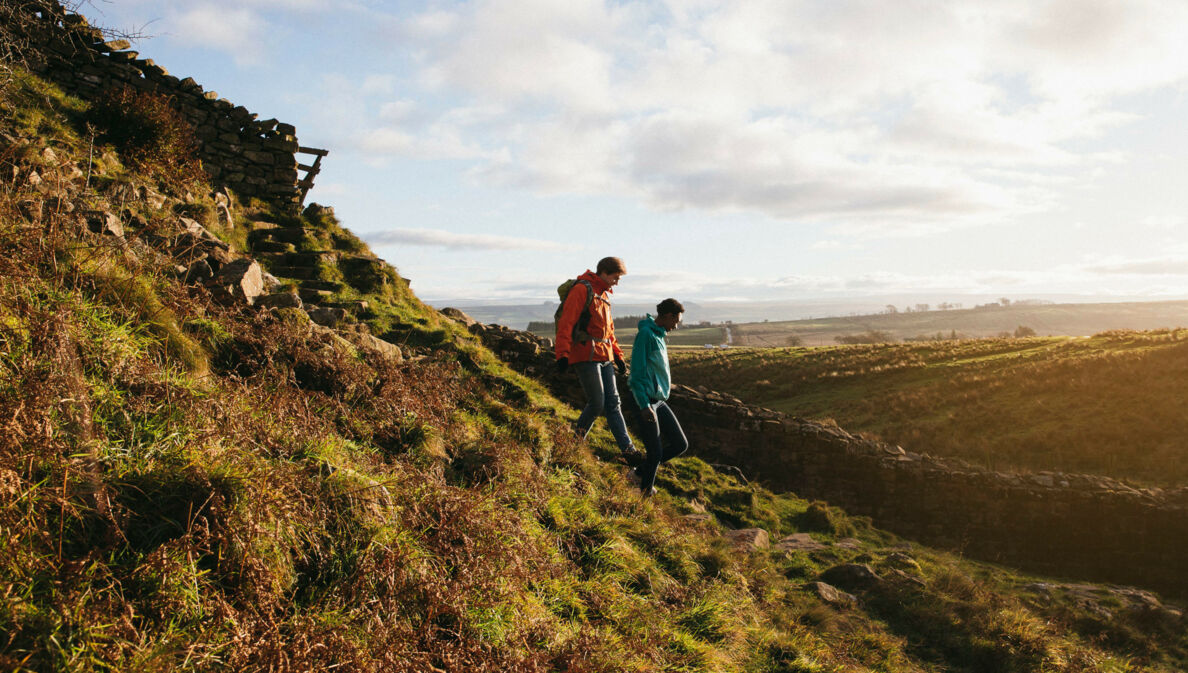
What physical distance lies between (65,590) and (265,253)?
994cm

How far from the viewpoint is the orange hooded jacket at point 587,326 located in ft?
20.7

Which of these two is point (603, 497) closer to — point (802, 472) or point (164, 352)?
point (164, 352)

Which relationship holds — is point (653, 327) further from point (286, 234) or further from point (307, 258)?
point (286, 234)

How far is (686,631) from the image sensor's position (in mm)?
4066

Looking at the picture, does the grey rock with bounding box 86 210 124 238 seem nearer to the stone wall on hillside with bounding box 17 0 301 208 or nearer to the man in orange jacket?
the man in orange jacket

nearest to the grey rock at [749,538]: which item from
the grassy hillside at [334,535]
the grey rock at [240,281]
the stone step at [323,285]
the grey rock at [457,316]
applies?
the grassy hillside at [334,535]

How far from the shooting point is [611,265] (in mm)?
6434

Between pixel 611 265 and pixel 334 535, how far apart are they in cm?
414

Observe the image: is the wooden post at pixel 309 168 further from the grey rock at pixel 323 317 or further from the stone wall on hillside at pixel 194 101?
the grey rock at pixel 323 317

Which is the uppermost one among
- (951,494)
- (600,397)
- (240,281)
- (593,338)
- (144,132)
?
(144,132)

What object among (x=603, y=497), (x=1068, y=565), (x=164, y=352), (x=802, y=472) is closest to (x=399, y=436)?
(x=164, y=352)

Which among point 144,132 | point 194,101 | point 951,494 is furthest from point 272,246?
point 951,494

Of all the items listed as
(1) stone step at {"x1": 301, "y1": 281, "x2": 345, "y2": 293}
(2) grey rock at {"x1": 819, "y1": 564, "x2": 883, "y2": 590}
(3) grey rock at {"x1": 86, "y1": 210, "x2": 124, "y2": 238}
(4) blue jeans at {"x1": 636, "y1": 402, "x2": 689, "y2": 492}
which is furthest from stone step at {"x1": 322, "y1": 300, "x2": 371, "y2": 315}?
(2) grey rock at {"x1": 819, "y1": 564, "x2": 883, "y2": 590}

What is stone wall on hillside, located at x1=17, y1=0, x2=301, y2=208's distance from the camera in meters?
11.5
